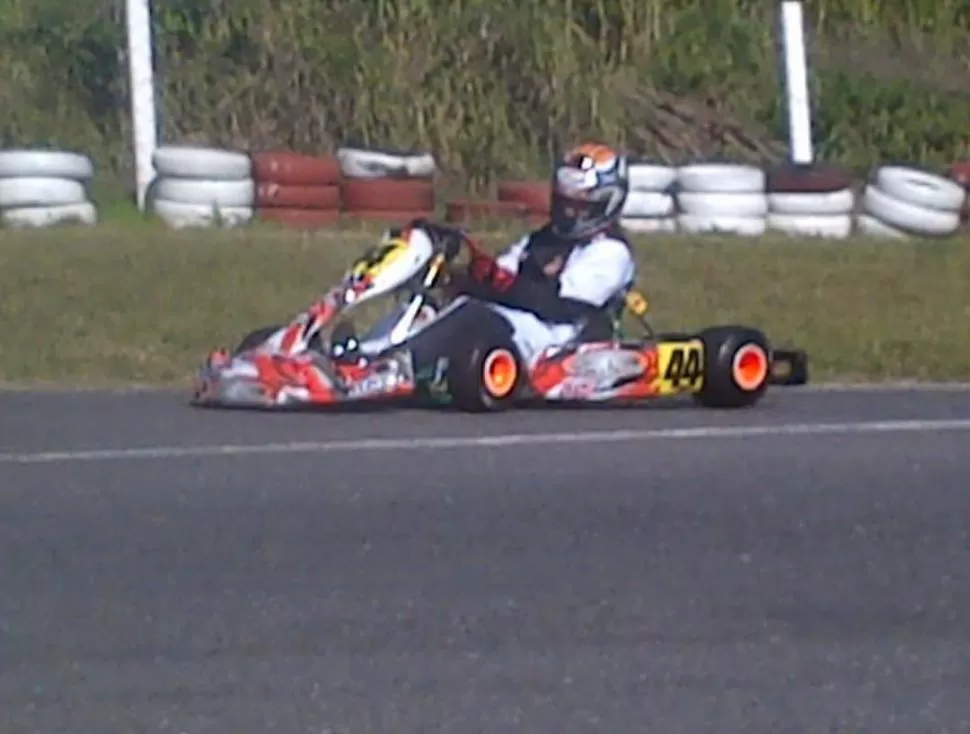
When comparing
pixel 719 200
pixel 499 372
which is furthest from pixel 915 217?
pixel 499 372

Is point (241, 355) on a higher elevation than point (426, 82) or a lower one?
lower

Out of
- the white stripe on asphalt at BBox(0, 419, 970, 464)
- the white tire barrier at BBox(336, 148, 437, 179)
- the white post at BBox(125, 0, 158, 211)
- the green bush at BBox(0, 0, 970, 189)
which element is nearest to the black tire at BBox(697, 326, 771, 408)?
the white stripe on asphalt at BBox(0, 419, 970, 464)

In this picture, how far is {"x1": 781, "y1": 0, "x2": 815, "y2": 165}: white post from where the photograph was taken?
18.5 m

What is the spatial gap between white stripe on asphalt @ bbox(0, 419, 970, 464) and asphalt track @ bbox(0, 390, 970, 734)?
0.03 meters

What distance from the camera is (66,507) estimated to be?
897 cm

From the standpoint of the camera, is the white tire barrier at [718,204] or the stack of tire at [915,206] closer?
the white tire barrier at [718,204]

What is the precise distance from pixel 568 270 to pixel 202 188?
525cm

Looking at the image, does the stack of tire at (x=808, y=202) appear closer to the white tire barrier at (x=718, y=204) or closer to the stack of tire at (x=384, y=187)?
the white tire barrier at (x=718, y=204)

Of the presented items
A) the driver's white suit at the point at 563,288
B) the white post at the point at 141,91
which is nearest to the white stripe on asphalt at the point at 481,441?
the driver's white suit at the point at 563,288

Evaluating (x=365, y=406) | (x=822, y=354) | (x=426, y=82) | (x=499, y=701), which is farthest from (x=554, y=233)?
(x=426, y=82)

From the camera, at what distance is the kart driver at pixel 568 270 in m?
11.7

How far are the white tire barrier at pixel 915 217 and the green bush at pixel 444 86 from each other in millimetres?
2590

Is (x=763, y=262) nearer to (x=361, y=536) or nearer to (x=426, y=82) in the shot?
(x=426, y=82)

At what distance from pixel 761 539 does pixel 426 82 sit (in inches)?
465
